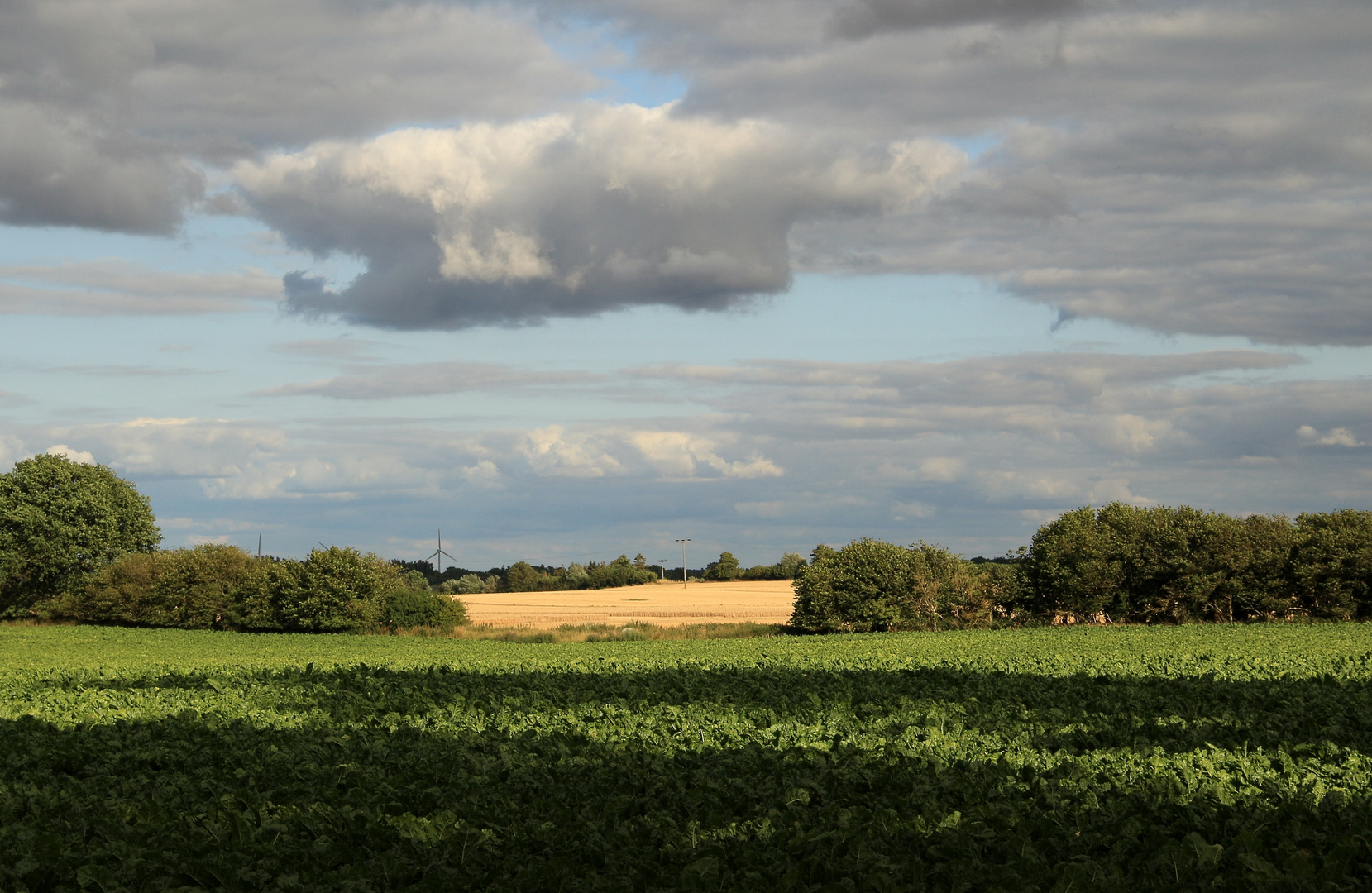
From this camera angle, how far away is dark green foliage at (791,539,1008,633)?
6078 cm

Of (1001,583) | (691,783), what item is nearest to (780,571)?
(1001,583)

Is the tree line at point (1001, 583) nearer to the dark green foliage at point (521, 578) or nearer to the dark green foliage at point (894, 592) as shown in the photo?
the dark green foliage at point (894, 592)

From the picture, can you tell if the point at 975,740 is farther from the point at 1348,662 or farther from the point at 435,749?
the point at 1348,662

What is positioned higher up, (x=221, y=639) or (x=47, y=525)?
(x=47, y=525)

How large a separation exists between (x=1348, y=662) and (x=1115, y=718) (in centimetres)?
1963

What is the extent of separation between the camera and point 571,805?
1312 cm

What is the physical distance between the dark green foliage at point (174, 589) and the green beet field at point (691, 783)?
137ft

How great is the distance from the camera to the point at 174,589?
68.7 metres

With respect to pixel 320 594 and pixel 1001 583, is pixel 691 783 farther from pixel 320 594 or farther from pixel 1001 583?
pixel 320 594

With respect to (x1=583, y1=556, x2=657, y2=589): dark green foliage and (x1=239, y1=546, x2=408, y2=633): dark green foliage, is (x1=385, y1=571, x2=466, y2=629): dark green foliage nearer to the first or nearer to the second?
(x1=239, y1=546, x2=408, y2=633): dark green foliage

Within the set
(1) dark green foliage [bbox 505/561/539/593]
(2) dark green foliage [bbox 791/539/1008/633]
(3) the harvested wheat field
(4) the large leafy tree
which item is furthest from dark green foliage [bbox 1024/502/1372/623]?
(1) dark green foliage [bbox 505/561/539/593]

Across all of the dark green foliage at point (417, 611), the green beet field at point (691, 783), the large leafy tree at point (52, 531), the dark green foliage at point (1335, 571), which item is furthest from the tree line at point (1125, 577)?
the large leafy tree at point (52, 531)

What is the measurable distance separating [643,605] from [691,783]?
9820 cm

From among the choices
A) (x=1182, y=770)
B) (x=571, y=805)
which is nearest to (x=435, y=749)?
(x=571, y=805)
